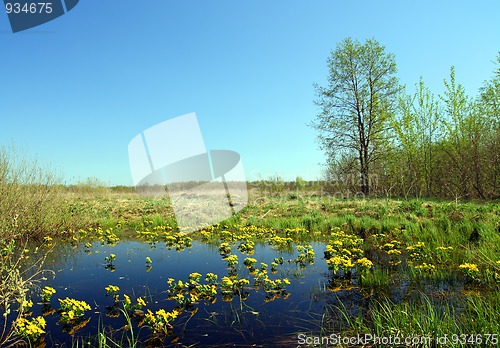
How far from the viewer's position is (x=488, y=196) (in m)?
21.1

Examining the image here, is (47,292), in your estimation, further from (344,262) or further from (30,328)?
(344,262)

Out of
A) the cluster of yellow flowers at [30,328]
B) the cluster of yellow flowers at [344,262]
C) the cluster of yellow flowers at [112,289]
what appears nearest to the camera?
the cluster of yellow flowers at [30,328]

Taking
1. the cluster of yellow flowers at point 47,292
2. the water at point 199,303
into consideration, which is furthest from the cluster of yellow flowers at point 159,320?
the cluster of yellow flowers at point 47,292

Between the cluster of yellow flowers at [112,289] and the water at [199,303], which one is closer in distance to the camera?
the water at [199,303]

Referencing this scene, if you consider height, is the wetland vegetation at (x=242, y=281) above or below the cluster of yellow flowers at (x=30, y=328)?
below

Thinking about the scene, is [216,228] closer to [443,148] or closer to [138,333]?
[138,333]

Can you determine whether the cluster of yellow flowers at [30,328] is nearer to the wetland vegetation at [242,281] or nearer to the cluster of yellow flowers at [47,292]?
the wetland vegetation at [242,281]

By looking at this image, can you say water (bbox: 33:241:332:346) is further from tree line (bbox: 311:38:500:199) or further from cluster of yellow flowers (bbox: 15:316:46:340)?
tree line (bbox: 311:38:500:199)

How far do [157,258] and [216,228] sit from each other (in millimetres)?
4290

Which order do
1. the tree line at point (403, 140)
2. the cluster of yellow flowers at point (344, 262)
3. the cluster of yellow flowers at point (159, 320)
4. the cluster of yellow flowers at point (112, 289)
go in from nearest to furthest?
the cluster of yellow flowers at point (159, 320), the cluster of yellow flowers at point (112, 289), the cluster of yellow flowers at point (344, 262), the tree line at point (403, 140)

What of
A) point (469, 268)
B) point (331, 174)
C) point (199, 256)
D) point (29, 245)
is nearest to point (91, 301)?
point (199, 256)

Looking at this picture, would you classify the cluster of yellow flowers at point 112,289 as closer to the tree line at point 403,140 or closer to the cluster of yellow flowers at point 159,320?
the cluster of yellow flowers at point 159,320

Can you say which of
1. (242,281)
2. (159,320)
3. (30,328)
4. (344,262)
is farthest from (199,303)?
(344,262)

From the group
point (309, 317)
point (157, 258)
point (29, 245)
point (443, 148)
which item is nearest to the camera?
point (309, 317)
